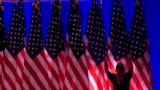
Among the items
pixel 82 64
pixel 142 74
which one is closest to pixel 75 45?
pixel 82 64

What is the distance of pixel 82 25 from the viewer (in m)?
6.10

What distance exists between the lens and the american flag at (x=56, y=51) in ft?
19.1

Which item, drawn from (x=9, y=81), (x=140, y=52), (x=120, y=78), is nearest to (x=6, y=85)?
(x=9, y=81)

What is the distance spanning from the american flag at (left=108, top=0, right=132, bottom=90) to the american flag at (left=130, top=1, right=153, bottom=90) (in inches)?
4.7

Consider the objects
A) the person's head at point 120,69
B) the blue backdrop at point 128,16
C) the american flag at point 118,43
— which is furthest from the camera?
the blue backdrop at point 128,16

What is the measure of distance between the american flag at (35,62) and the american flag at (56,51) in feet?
0.32

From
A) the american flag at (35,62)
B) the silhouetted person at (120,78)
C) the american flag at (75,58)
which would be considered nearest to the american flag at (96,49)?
the american flag at (75,58)

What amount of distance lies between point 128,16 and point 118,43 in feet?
1.77

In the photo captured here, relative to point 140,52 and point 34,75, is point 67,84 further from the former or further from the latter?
point 140,52

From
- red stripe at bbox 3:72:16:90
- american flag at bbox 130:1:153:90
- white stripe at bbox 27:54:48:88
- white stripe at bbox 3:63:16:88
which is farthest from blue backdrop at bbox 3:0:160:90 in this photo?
red stripe at bbox 3:72:16:90

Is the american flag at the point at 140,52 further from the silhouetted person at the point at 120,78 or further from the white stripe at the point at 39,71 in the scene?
the white stripe at the point at 39,71

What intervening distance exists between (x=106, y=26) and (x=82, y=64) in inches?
31.7

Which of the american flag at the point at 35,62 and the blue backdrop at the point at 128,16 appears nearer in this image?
the american flag at the point at 35,62

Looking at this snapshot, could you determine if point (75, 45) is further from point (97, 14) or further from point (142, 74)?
point (142, 74)
